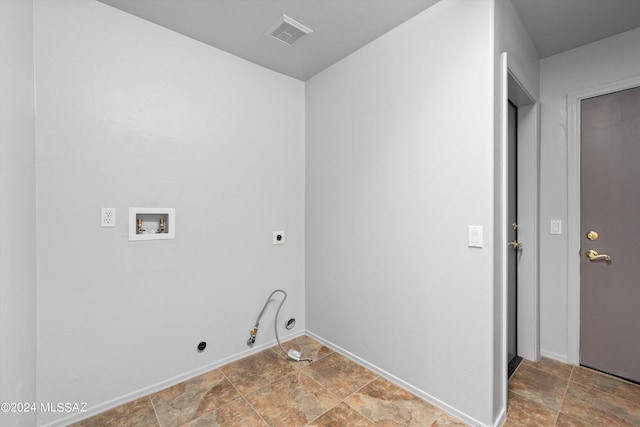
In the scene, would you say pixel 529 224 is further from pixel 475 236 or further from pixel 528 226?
pixel 475 236

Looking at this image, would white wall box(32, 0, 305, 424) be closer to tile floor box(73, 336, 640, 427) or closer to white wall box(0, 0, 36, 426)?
white wall box(0, 0, 36, 426)

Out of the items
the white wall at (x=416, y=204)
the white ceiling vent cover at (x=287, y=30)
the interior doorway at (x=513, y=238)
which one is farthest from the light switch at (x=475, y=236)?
the white ceiling vent cover at (x=287, y=30)

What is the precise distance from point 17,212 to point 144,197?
71 cm

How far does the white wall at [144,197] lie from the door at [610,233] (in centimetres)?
258

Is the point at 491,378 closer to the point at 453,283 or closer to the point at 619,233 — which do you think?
the point at 453,283

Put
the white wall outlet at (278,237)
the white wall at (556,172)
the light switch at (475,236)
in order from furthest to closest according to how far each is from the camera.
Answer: the white wall outlet at (278,237), the white wall at (556,172), the light switch at (475,236)

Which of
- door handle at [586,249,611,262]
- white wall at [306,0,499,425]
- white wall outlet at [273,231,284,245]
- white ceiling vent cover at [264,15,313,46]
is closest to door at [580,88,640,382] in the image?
door handle at [586,249,611,262]

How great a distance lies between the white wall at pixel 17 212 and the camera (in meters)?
1.14

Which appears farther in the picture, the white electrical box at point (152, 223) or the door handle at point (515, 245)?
the door handle at point (515, 245)

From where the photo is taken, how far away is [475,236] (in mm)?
1672

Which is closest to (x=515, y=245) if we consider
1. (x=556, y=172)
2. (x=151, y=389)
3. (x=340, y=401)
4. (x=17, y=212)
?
(x=556, y=172)

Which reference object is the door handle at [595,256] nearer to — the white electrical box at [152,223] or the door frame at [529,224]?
the door frame at [529,224]

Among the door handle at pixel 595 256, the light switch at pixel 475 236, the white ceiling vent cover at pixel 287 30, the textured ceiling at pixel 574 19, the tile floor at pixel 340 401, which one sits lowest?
the tile floor at pixel 340 401

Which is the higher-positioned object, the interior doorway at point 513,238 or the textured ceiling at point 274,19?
the textured ceiling at point 274,19
